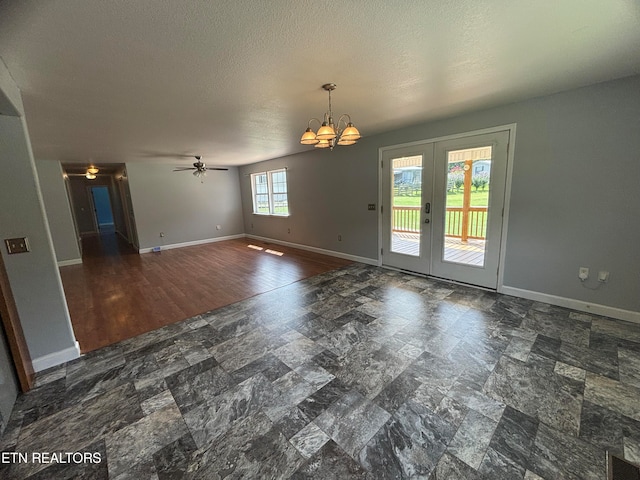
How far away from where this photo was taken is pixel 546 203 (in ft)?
9.96

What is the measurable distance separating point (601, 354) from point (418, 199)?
2.71 metres

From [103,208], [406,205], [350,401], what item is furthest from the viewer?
[103,208]

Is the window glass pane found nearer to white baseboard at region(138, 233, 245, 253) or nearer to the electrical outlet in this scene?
white baseboard at region(138, 233, 245, 253)

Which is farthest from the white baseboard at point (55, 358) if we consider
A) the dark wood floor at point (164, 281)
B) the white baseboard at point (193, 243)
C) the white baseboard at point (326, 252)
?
the white baseboard at point (193, 243)

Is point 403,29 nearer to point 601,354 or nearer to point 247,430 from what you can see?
point 247,430

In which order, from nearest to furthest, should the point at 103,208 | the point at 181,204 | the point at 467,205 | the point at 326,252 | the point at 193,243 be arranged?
1. the point at 467,205
2. the point at 326,252
3. the point at 181,204
4. the point at 193,243
5. the point at 103,208

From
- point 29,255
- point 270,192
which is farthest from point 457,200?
point 270,192

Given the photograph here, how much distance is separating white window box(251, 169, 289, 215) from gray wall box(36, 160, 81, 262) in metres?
4.42

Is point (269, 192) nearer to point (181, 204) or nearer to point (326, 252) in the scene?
point (181, 204)

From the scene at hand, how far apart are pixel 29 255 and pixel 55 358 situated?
99cm

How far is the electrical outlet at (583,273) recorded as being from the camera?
2865 millimetres

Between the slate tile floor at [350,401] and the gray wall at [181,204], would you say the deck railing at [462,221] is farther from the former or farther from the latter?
the gray wall at [181,204]

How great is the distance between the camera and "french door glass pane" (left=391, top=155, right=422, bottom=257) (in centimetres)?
416

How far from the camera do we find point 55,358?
2.36 meters
